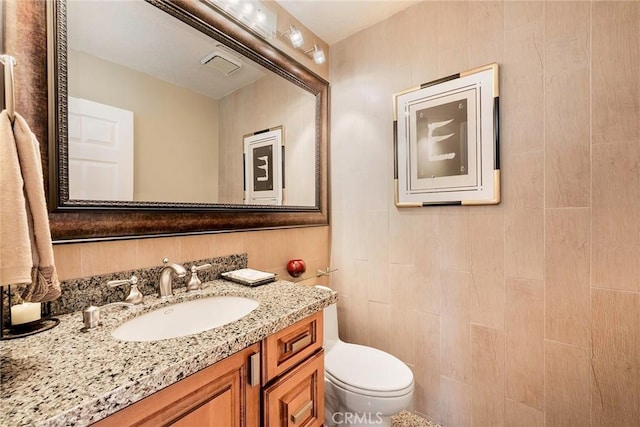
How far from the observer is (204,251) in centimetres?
124

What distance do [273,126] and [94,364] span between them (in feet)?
4.43

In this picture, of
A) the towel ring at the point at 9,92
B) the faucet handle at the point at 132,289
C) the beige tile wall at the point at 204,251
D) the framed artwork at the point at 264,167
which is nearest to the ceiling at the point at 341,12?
the framed artwork at the point at 264,167

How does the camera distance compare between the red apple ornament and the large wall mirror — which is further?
the red apple ornament

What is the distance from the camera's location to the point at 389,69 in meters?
1.71

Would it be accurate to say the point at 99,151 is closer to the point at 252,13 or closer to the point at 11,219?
the point at 11,219

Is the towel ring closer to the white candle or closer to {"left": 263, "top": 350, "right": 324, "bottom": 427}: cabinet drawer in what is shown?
the white candle

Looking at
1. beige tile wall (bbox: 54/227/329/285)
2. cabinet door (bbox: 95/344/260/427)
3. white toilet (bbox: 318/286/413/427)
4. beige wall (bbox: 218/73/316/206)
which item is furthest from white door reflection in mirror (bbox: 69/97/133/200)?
white toilet (bbox: 318/286/413/427)

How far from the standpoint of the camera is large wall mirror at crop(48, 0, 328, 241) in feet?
2.88

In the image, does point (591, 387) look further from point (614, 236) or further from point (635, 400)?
point (614, 236)

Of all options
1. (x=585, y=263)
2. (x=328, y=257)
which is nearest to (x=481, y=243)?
(x=585, y=263)

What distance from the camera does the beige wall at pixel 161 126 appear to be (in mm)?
944

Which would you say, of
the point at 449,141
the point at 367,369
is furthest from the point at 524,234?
the point at 367,369

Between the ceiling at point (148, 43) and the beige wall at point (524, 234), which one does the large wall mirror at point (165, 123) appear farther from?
the beige wall at point (524, 234)

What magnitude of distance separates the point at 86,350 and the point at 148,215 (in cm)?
53
